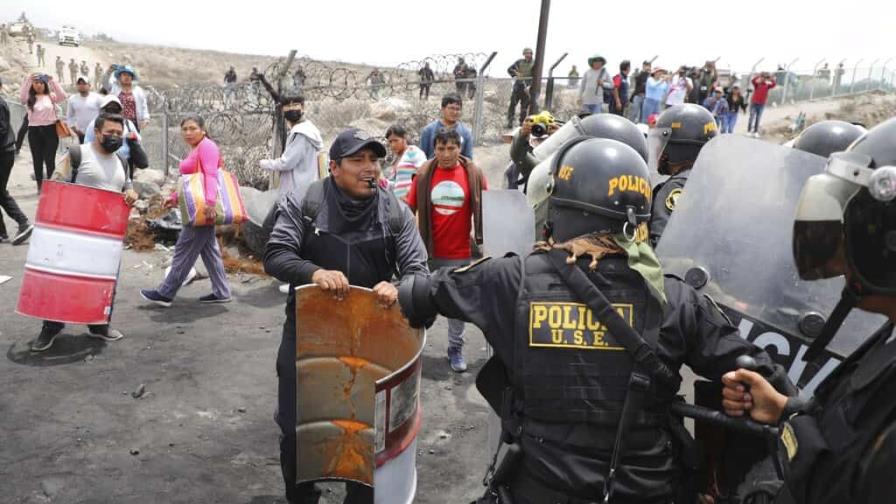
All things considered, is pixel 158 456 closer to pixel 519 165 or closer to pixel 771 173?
pixel 519 165

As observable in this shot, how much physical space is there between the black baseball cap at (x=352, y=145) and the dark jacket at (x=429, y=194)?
202 cm

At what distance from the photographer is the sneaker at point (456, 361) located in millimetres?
5380

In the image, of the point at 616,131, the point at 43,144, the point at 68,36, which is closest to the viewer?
the point at 616,131

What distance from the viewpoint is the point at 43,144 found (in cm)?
989

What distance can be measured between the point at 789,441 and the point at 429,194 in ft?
13.4

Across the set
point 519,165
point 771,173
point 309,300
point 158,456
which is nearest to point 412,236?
point 309,300

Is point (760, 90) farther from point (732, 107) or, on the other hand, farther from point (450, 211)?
point (450, 211)

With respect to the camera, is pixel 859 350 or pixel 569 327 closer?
pixel 859 350

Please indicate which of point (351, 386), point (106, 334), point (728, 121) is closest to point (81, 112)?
point (106, 334)

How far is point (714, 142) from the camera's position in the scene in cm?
251

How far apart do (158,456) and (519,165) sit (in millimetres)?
2627

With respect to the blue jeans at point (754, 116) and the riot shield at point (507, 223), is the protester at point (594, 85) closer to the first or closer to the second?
the blue jeans at point (754, 116)

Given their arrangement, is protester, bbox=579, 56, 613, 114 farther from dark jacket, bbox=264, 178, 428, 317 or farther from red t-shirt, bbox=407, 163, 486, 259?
dark jacket, bbox=264, 178, 428, 317

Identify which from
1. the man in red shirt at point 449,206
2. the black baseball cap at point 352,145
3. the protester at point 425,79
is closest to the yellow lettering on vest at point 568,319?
the black baseball cap at point 352,145
